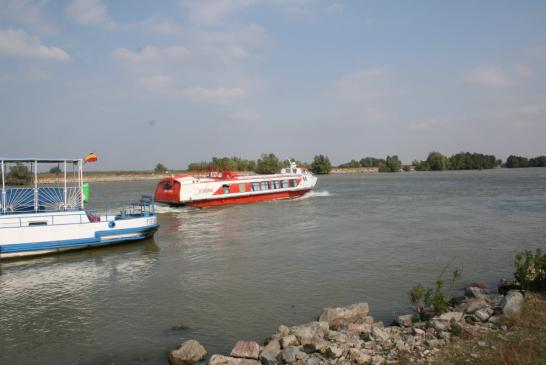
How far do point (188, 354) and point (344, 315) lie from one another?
13.1ft

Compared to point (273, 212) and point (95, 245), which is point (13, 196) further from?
point (273, 212)

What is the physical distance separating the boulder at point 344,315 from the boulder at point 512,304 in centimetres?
326

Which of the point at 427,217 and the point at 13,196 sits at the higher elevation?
the point at 13,196

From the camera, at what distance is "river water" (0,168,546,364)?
10.9 meters

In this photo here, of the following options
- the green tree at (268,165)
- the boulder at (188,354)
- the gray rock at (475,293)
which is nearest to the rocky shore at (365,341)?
the boulder at (188,354)

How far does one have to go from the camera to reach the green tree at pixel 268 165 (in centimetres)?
13738

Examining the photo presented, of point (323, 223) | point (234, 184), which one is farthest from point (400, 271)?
point (234, 184)

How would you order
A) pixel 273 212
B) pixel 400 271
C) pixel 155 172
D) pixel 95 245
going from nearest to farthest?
pixel 400 271, pixel 95 245, pixel 273 212, pixel 155 172

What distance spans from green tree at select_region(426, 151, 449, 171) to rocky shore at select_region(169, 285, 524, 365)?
6857 inches

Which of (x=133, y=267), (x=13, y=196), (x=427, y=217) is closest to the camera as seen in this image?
(x=133, y=267)

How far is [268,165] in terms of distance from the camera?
138 meters

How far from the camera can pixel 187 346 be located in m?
9.35

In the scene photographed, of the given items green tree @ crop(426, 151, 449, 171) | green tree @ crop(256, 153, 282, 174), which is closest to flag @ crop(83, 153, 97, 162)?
green tree @ crop(256, 153, 282, 174)

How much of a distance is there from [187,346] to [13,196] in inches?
629
